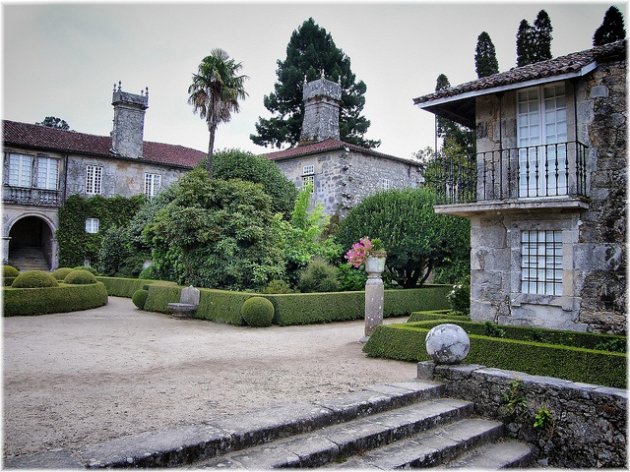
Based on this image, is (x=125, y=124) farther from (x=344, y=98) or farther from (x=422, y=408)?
(x=422, y=408)

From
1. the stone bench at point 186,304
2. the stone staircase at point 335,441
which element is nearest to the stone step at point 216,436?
the stone staircase at point 335,441

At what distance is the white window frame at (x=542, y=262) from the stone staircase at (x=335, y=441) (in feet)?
14.3

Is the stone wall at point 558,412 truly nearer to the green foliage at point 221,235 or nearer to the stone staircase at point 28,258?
the green foliage at point 221,235

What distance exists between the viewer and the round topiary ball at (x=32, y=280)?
15.7 metres

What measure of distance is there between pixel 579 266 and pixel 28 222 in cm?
3210

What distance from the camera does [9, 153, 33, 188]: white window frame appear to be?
28.0m

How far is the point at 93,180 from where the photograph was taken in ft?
99.8

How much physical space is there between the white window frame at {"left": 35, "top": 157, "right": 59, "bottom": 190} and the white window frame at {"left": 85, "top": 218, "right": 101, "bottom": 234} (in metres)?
2.67

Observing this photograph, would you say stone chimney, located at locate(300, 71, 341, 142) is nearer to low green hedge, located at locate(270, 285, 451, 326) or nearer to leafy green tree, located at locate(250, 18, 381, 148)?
leafy green tree, located at locate(250, 18, 381, 148)

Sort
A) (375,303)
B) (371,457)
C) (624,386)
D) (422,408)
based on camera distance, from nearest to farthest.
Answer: (371,457)
(422,408)
(624,386)
(375,303)

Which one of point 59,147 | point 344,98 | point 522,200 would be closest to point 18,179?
point 59,147

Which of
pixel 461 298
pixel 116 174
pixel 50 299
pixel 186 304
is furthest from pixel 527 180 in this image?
pixel 116 174

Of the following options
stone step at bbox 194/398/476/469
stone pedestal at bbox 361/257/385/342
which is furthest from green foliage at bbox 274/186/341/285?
stone step at bbox 194/398/476/469

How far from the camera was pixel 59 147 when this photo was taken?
2903 cm
